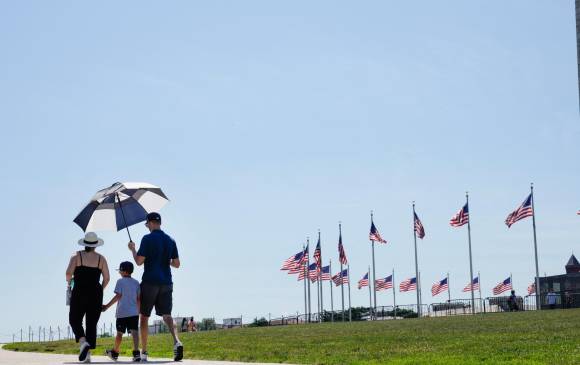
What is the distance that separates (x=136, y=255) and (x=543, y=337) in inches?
313

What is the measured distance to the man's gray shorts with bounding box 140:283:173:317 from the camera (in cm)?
1411

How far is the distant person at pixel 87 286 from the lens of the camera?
14.0m

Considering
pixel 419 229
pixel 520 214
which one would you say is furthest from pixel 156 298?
pixel 419 229

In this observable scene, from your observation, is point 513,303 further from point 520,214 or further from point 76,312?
point 76,312

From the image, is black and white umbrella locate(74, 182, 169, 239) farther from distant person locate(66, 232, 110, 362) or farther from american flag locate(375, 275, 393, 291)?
american flag locate(375, 275, 393, 291)

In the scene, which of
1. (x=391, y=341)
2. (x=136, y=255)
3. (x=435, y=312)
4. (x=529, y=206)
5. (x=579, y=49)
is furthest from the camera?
(x=435, y=312)

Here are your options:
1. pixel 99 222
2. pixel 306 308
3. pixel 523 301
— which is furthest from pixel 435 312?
pixel 99 222

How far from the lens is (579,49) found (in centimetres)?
2788

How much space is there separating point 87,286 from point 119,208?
216cm

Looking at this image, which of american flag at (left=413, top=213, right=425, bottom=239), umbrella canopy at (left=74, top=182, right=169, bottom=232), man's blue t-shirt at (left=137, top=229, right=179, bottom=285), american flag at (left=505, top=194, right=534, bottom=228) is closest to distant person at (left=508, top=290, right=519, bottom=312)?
american flag at (left=505, top=194, right=534, bottom=228)

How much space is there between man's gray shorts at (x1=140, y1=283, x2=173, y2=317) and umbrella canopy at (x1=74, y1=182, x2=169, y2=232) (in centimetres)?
189

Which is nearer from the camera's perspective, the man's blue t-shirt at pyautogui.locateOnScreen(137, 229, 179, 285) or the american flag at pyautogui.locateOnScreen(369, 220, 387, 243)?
the man's blue t-shirt at pyautogui.locateOnScreen(137, 229, 179, 285)

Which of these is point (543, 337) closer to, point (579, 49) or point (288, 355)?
point (288, 355)

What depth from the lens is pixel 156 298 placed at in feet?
46.4
